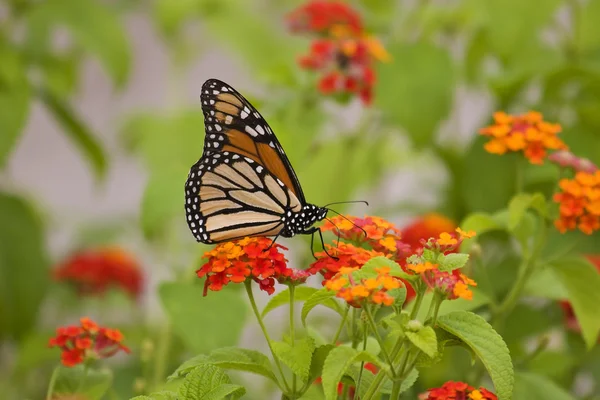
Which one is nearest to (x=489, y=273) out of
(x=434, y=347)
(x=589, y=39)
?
(x=589, y=39)

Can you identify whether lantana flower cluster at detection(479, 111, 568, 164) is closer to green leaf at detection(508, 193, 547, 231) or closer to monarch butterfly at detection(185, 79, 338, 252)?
green leaf at detection(508, 193, 547, 231)

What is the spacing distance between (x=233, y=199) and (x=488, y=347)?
38cm

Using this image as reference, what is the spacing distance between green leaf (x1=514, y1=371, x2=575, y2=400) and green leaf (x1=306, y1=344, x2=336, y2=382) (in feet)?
1.13

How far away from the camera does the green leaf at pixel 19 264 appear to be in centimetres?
172

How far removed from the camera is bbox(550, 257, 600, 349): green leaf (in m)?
0.97

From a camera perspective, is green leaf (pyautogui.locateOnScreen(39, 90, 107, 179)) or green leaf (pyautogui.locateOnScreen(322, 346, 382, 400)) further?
green leaf (pyautogui.locateOnScreen(39, 90, 107, 179))

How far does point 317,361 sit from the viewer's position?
73 cm

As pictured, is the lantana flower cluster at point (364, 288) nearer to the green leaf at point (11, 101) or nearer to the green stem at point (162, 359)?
the green stem at point (162, 359)

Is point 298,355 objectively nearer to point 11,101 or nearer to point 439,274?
point 439,274

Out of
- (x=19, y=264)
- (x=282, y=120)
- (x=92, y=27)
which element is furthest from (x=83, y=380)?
(x=92, y=27)

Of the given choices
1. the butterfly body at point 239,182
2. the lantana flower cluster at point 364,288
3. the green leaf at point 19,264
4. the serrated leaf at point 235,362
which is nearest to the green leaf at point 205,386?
the serrated leaf at point 235,362

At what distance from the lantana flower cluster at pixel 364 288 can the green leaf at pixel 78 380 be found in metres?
0.29

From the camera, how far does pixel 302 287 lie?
79cm

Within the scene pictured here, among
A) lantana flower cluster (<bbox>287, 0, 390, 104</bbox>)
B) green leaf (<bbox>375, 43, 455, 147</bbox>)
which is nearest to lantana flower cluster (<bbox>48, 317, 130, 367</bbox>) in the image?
lantana flower cluster (<bbox>287, 0, 390, 104</bbox>)
